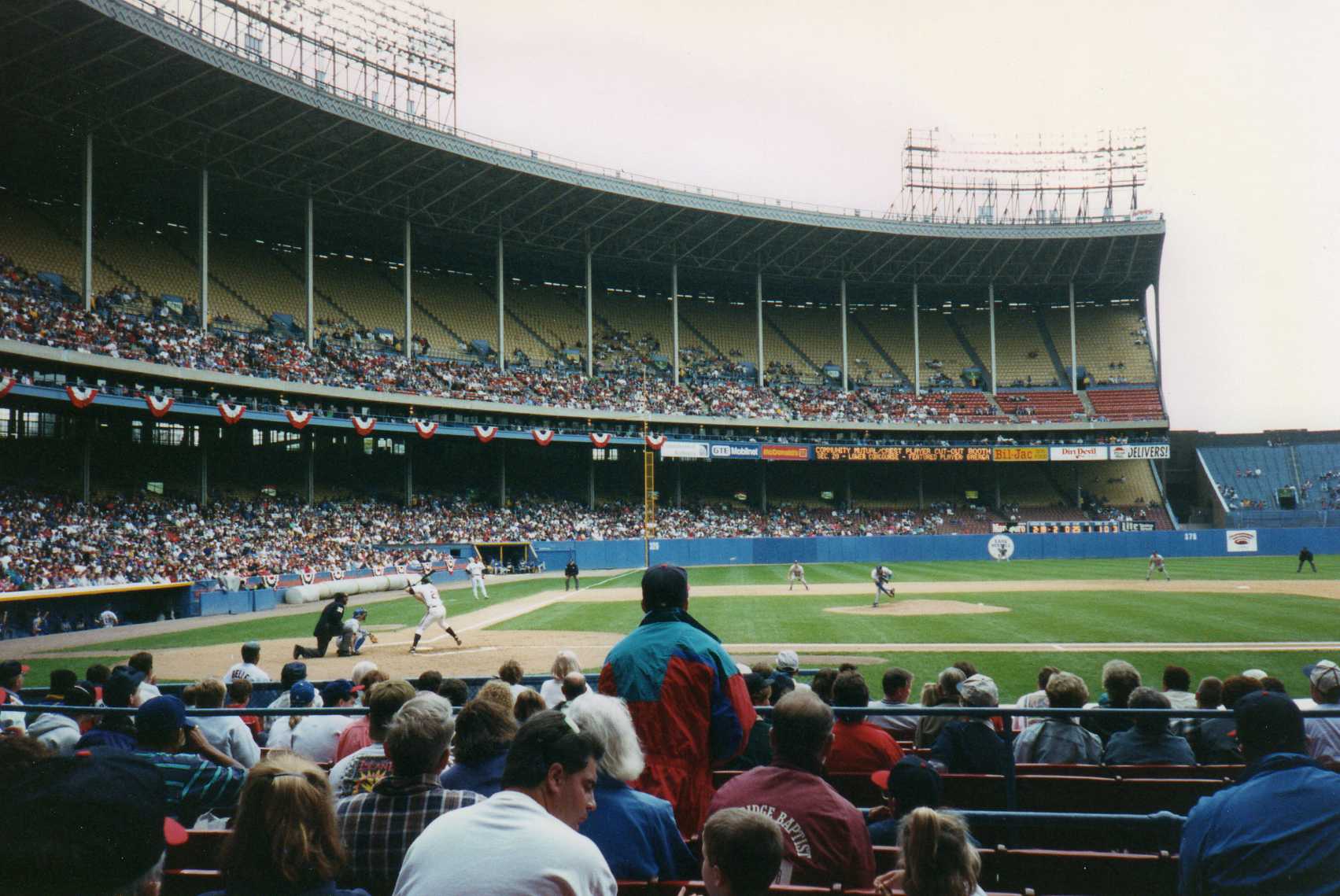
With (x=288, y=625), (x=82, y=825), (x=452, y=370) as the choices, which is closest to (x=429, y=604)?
(x=288, y=625)

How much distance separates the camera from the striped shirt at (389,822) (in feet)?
12.7

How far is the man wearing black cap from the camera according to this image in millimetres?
3322

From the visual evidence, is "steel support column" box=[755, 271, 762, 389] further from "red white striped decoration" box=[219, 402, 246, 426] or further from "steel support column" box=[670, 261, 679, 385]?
"red white striped decoration" box=[219, 402, 246, 426]

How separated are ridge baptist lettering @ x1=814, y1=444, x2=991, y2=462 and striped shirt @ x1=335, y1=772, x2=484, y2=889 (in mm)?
63249

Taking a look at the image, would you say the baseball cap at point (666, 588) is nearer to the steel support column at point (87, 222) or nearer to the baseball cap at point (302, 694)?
the baseball cap at point (302, 694)

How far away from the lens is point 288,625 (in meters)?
28.8

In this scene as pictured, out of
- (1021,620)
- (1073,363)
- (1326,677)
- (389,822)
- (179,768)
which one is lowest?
(1021,620)

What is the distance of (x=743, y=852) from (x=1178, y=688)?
8.07 m

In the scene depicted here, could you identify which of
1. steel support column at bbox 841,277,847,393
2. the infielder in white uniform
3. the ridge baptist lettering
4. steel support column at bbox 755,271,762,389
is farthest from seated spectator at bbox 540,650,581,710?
steel support column at bbox 841,277,847,393

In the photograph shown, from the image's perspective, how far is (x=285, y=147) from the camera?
153 feet

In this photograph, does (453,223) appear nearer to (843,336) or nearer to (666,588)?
(843,336)

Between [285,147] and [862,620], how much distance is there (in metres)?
39.8

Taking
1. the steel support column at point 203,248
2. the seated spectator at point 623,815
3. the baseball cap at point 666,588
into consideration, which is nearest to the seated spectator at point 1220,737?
the baseball cap at point 666,588

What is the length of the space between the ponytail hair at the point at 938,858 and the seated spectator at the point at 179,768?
12.1ft
